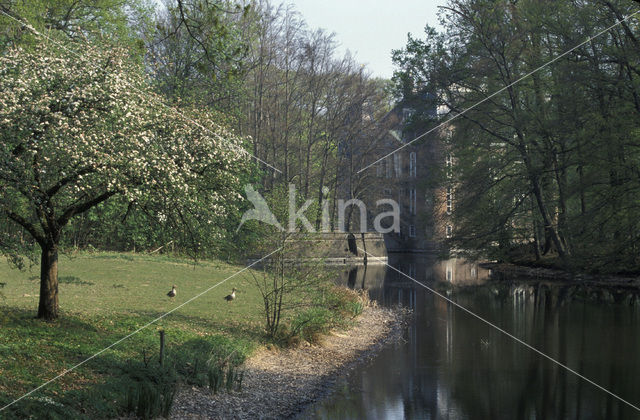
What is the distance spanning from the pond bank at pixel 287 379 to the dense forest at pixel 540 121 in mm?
14874

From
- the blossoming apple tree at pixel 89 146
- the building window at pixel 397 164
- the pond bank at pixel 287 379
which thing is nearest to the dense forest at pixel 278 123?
the blossoming apple tree at pixel 89 146

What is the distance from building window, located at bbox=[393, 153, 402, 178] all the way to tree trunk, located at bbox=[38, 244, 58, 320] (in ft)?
150

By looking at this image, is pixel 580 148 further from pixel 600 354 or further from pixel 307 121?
pixel 307 121

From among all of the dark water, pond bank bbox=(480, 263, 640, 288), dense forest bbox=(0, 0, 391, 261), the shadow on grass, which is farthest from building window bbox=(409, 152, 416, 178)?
the shadow on grass

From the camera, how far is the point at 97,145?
10203 mm

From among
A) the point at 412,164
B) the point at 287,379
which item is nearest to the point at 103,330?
the point at 287,379

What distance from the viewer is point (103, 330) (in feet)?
41.2

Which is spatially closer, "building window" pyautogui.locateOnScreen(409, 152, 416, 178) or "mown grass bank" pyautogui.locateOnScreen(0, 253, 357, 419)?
"mown grass bank" pyautogui.locateOnScreen(0, 253, 357, 419)

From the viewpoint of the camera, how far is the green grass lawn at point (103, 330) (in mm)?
8594

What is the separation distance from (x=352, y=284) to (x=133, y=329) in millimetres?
18481

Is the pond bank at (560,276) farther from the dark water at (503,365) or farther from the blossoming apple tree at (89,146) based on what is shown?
the blossoming apple tree at (89,146)

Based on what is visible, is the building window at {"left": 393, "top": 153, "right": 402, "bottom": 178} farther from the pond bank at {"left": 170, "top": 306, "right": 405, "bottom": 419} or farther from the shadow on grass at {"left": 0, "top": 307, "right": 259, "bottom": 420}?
the shadow on grass at {"left": 0, "top": 307, "right": 259, "bottom": 420}

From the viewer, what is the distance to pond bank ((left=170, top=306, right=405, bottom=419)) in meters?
9.97

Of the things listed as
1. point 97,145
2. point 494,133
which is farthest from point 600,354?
point 494,133
